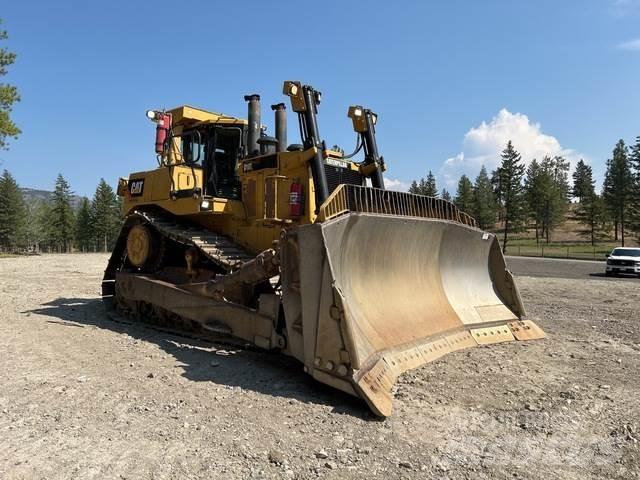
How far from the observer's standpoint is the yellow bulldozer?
476cm

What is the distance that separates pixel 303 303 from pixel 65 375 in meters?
2.57

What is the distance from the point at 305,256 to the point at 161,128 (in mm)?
4524

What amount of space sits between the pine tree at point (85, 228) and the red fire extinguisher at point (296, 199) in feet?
231

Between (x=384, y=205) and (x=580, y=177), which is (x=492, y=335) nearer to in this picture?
(x=384, y=205)

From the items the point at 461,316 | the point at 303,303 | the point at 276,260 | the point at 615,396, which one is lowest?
the point at 615,396

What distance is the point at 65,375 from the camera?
5.18 meters

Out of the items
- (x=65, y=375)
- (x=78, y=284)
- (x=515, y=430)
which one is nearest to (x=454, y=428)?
(x=515, y=430)

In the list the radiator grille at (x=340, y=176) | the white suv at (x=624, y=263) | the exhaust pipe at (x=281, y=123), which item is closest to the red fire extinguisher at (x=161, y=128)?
the exhaust pipe at (x=281, y=123)

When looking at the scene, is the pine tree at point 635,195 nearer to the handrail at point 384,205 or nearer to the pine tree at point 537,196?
the pine tree at point 537,196

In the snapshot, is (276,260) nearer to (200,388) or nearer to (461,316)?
(200,388)

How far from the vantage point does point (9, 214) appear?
5903cm

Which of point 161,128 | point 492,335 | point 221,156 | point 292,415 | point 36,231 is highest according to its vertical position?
point 161,128

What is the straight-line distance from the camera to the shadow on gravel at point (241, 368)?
179 inches

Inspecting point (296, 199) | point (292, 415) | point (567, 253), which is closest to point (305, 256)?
point (292, 415)
